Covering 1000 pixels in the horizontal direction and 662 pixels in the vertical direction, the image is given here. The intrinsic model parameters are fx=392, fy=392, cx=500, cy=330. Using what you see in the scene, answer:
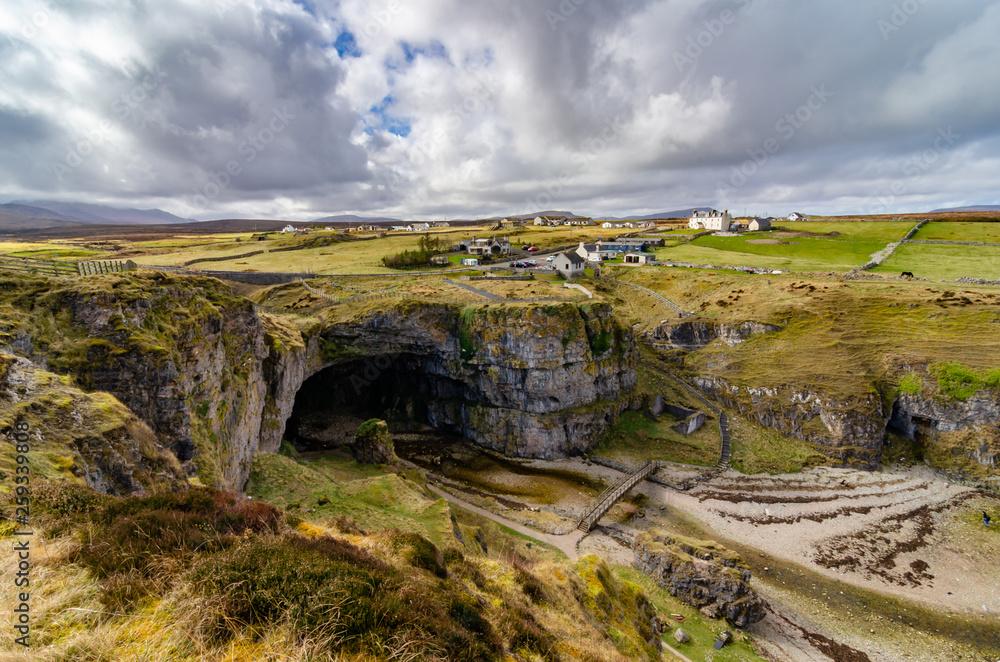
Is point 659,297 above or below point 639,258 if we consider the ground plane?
below

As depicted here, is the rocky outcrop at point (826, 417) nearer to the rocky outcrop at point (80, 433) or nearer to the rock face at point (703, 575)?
the rock face at point (703, 575)

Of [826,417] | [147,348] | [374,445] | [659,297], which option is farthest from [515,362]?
[659,297]

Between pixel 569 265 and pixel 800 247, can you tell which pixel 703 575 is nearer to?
pixel 569 265

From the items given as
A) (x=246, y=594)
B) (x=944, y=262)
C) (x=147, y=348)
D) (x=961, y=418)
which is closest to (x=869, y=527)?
(x=961, y=418)

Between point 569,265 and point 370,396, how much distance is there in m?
40.8

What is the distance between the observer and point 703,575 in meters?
24.0

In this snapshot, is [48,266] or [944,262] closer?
[48,266]

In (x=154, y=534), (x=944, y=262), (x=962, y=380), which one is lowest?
(x=962, y=380)

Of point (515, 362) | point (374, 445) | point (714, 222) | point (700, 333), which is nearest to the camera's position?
point (374, 445)

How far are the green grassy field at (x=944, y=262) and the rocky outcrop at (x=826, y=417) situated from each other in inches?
1444

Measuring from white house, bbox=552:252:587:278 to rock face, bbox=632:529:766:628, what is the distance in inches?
1974

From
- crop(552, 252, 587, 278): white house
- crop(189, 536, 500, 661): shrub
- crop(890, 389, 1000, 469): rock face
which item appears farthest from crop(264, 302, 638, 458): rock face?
crop(189, 536, 500, 661): shrub

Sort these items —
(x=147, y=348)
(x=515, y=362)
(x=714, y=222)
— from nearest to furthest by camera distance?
(x=147, y=348) < (x=515, y=362) < (x=714, y=222)

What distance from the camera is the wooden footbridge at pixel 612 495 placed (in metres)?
31.2
